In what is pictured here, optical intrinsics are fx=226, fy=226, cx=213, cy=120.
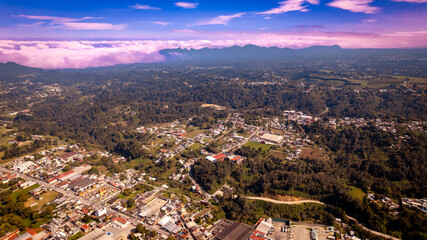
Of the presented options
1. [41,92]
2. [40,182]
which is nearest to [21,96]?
[41,92]

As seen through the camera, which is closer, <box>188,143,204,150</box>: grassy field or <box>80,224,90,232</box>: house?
<box>80,224,90,232</box>: house

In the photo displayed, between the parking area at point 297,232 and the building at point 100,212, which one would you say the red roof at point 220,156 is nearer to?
the parking area at point 297,232

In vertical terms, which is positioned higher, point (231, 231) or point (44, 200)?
point (44, 200)

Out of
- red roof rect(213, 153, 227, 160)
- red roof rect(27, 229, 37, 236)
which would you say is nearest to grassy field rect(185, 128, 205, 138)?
red roof rect(213, 153, 227, 160)

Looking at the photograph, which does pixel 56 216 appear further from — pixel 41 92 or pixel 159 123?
pixel 41 92

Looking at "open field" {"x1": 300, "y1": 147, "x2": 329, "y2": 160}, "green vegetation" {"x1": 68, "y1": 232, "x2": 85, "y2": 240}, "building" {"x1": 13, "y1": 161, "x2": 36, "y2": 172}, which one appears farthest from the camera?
"open field" {"x1": 300, "y1": 147, "x2": 329, "y2": 160}

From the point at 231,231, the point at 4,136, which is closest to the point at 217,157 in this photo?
the point at 231,231

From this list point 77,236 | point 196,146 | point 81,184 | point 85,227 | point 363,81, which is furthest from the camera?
point 363,81

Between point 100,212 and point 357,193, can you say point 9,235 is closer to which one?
point 100,212

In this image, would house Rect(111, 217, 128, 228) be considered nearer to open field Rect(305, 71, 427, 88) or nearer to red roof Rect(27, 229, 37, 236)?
red roof Rect(27, 229, 37, 236)
